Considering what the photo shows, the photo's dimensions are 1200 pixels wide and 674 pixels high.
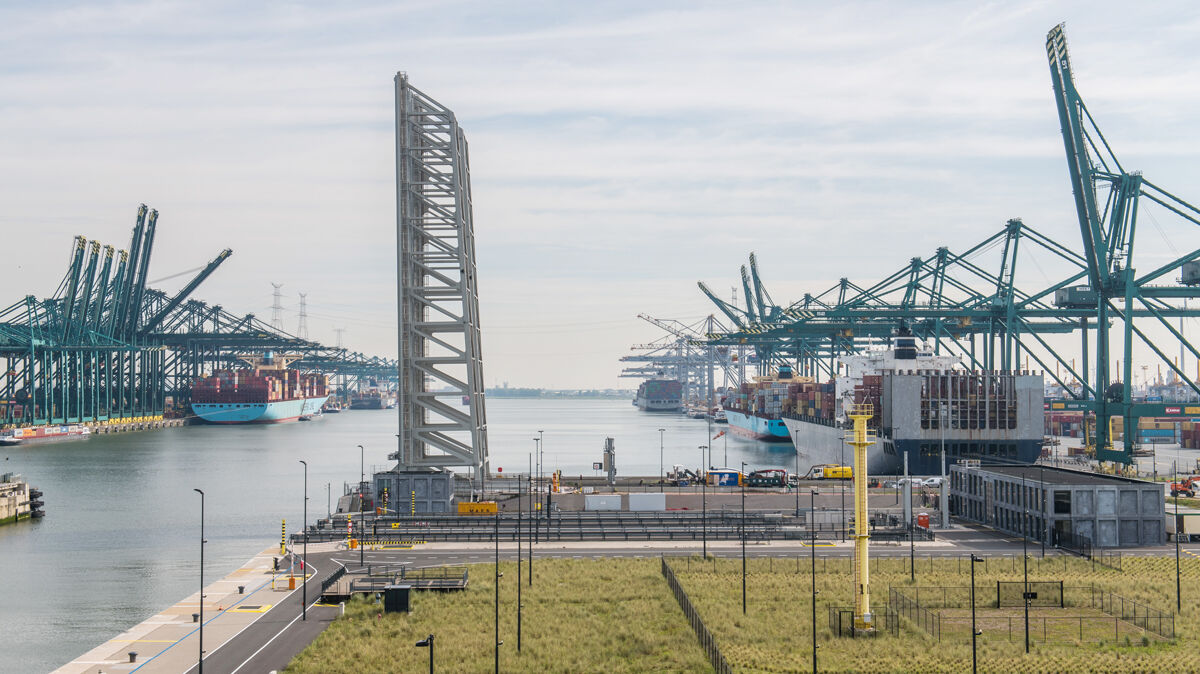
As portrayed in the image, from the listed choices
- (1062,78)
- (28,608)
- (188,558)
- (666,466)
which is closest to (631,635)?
(28,608)

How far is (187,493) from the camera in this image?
102875mm

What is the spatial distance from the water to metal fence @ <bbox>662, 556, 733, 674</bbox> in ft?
76.5

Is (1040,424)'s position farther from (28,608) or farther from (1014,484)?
(28,608)

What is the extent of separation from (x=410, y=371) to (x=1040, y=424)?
219 ft

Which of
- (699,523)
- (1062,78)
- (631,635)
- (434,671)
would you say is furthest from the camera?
(1062,78)

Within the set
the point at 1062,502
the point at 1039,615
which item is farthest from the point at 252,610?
the point at 1062,502

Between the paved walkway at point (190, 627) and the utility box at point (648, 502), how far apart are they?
28.4 metres

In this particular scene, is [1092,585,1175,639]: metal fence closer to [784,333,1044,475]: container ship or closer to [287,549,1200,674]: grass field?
[287,549,1200,674]: grass field

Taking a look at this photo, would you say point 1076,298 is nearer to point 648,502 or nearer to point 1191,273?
point 1191,273

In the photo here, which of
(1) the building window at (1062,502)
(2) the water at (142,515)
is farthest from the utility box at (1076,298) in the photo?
(1) the building window at (1062,502)

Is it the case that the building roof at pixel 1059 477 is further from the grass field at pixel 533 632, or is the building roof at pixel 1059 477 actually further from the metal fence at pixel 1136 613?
the grass field at pixel 533 632

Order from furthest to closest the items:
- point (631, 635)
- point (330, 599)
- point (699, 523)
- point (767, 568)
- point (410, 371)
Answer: point (410, 371), point (699, 523), point (767, 568), point (330, 599), point (631, 635)

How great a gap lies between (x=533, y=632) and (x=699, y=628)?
6340 millimetres

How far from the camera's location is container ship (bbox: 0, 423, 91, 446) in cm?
17388
